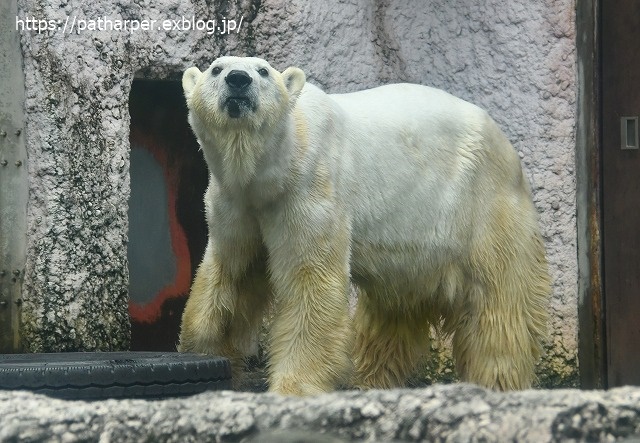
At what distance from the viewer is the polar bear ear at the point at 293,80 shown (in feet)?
12.2

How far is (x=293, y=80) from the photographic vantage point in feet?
12.2

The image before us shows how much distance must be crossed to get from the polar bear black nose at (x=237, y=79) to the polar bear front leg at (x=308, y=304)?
44 cm

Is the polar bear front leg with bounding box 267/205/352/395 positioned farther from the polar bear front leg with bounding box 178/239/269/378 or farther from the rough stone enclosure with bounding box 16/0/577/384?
the rough stone enclosure with bounding box 16/0/577/384

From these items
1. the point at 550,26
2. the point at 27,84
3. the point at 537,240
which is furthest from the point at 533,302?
the point at 27,84

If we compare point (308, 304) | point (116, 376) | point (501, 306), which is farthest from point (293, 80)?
point (501, 306)

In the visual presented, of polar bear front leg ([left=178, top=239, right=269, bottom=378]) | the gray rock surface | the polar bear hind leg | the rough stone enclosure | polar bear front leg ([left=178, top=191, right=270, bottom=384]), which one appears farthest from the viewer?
the rough stone enclosure

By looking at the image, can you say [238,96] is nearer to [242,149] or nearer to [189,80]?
[242,149]

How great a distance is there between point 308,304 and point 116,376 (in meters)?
0.63

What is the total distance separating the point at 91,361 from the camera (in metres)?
3.63

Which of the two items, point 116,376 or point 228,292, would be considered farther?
point 228,292

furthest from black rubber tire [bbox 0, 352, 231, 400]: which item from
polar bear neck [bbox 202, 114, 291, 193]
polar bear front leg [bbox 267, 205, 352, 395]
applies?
polar bear neck [bbox 202, 114, 291, 193]

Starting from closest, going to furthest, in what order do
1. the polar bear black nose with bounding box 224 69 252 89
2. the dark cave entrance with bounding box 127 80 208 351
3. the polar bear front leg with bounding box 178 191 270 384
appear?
1. the polar bear black nose with bounding box 224 69 252 89
2. the polar bear front leg with bounding box 178 191 270 384
3. the dark cave entrance with bounding box 127 80 208 351

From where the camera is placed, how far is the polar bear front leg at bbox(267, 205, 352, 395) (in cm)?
369

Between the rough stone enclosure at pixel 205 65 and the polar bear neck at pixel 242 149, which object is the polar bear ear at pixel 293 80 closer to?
the polar bear neck at pixel 242 149
